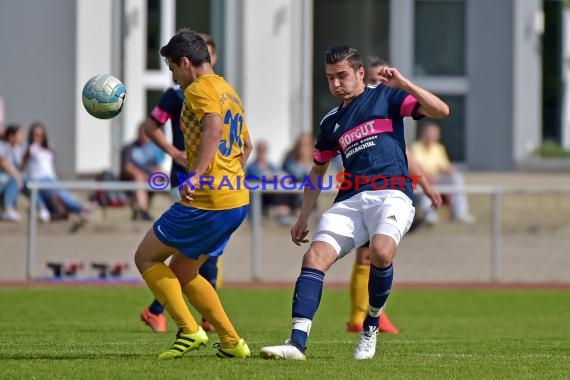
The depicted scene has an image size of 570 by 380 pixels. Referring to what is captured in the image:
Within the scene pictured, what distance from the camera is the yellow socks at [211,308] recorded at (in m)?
8.45

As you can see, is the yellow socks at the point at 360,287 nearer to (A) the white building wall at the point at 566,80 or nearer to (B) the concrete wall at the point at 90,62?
(B) the concrete wall at the point at 90,62

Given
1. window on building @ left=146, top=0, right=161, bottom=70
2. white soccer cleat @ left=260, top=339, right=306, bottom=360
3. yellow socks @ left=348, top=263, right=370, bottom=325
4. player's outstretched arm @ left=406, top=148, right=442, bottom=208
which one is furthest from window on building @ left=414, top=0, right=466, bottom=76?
white soccer cleat @ left=260, top=339, right=306, bottom=360

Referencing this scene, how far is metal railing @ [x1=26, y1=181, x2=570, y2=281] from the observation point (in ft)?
55.9

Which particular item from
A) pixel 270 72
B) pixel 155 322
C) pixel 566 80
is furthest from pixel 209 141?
pixel 566 80

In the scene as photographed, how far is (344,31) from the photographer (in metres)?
24.5

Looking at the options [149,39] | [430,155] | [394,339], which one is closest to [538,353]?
[394,339]

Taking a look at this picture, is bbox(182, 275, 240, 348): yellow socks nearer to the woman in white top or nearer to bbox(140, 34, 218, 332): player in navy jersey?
bbox(140, 34, 218, 332): player in navy jersey

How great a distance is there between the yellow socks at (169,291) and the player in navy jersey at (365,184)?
0.67m

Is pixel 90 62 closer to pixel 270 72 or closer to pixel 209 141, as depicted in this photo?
pixel 270 72

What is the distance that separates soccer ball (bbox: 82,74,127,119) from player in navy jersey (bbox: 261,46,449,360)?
4.65 feet

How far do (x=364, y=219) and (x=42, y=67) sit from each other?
13.5 metres

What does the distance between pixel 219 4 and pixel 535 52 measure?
539 centimetres

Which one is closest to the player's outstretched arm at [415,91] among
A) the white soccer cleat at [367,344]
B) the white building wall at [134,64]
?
the white soccer cleat at [367,344]

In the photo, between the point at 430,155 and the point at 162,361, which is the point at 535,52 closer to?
the point at 430,155
